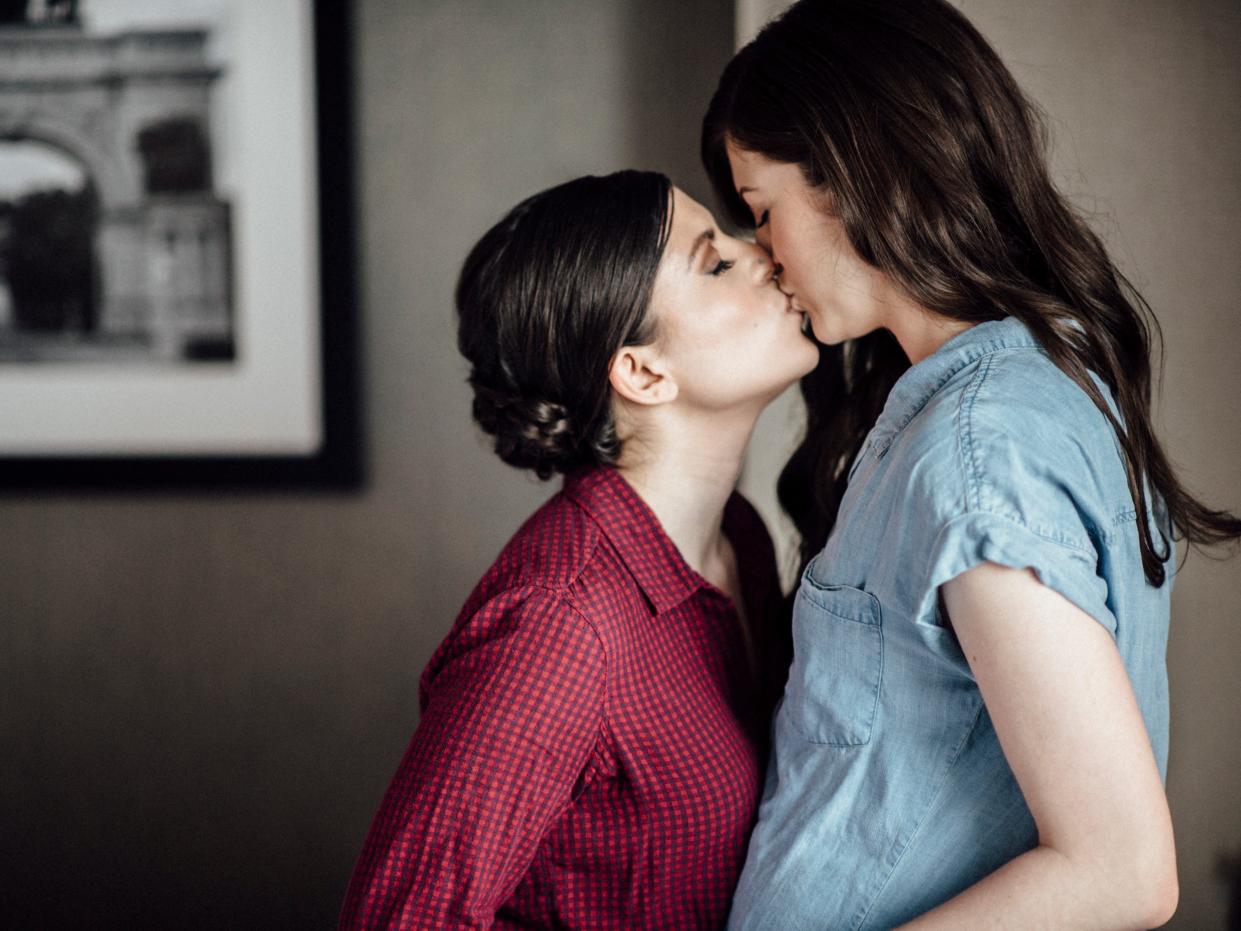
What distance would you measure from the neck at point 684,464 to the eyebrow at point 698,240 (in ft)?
0.61

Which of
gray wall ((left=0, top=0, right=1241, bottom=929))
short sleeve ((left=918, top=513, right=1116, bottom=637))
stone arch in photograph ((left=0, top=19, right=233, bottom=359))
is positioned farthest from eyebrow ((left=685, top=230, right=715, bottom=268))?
stone arch in photograph ((left=0, top=19, right=233, bottom=359))

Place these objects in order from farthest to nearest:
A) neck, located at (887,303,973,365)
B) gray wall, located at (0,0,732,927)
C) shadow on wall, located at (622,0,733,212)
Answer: gray wall, located at (0,0,732,927) → shadow on wall, located at (622,0,733,212) → neck, located at (887,303,973,365)

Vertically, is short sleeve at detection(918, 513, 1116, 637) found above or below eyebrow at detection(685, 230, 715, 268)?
below

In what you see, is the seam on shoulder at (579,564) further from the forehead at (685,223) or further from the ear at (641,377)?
the forehead at (685,223)

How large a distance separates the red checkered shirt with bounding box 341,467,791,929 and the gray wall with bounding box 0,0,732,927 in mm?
879

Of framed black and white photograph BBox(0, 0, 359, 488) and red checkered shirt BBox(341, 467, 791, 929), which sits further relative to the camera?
framed black and white photograph BBox(0, 0, 359, 488)

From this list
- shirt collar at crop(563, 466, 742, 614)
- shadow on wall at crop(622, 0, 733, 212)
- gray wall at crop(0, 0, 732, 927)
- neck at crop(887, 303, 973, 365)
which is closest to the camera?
neck at crop(887, 303, 973, 365)

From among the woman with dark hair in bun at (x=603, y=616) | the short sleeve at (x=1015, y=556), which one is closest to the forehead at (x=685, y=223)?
the woman with dark hair in bun at (x=603, y=616)

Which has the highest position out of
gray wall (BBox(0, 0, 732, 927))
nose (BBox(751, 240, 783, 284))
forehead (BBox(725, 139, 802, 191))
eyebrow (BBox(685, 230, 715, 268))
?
forehead (BBox(725, 139, 802, 191))

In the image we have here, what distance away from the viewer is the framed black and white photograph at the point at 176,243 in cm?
193

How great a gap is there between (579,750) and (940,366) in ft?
1.67

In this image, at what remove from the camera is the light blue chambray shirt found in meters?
0.78

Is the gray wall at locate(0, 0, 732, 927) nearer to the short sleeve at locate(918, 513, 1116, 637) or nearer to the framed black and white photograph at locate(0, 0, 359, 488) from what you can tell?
the framed black and white photograph at locate(0, 0, 359, 488)

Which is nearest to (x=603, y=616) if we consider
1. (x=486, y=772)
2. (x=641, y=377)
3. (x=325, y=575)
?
(x=486, y=772)
